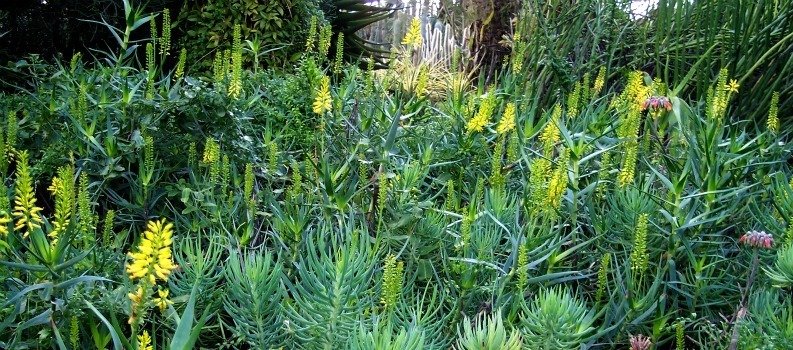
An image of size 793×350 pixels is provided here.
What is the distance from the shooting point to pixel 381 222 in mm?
2066

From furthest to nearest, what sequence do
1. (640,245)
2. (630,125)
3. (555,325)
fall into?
(630,125)
(640,245)
(555,325)

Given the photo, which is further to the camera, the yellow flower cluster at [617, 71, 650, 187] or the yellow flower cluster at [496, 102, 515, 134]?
the yellow flower cluster at [496, 102, 515, 134]

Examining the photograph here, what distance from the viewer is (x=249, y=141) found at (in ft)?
9.07

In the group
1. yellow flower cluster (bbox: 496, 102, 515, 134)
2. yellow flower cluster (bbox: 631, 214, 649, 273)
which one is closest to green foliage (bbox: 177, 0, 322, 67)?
yellow flower cluster (bbox: 496, 102, 515, 134)

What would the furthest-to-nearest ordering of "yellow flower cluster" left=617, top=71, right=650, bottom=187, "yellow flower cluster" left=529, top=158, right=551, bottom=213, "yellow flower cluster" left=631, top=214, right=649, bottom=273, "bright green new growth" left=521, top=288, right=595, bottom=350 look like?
"yellow flower cluster" left=617, top=71, right=650, bottom=187 → "yellow flower cluster" left=529, top=158, right=551, bottom=213 → "yellow flower cluster" left=631, top=214, right=649, bottom=273 → "bright green new growth" left=521, top=288, right=595, bottom=350

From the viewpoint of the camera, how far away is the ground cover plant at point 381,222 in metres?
1.48

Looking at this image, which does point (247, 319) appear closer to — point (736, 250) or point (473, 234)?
point (473, 234)

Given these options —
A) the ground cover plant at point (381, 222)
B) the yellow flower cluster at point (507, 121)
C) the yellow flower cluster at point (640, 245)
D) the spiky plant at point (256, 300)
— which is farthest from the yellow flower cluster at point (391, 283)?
the yellow flower cluster at point (507, 121)

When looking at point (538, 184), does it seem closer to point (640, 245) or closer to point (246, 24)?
point (640, 245)

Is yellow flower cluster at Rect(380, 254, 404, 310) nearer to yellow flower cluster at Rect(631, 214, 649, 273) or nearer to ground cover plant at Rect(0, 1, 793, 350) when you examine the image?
ground cover plant at Rect(0, 1, 793, 350)

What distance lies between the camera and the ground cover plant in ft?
4.85

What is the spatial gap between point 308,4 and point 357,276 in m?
3.58

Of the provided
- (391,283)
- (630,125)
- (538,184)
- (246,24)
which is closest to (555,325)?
(391,283)

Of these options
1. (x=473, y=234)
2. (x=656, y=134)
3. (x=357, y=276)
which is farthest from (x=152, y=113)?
(x=656, y=134)
